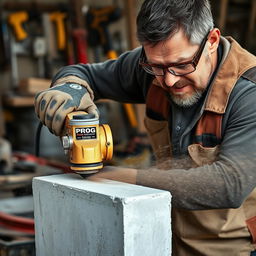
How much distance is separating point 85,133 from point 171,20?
534mm

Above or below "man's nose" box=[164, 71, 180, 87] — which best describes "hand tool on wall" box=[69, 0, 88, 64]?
below

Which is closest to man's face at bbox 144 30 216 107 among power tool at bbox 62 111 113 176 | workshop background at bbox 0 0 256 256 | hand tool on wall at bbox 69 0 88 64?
power tool at bbox 62 111 113 176

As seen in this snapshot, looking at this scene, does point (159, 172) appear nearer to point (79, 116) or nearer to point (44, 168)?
point (79, 116)

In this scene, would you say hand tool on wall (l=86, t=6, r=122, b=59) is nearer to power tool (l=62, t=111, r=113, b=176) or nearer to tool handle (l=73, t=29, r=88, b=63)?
tool handle (l=73, t=29, r=88, b=63)

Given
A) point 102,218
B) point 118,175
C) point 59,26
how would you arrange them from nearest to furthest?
point 102,218, point 118,175, point 59,26

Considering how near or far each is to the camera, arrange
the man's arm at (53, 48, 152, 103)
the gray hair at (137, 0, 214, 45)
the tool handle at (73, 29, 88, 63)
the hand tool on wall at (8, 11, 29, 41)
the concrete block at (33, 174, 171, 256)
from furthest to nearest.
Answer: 1. the tool handle at (73, 29, 88, 63)
2. the hand tool on wall at (8, 11, 29, 41)
3. the man's arm at (53, 48, 152, 103)
4. the gray hair at (137, 0, 214, 45)
5. the concrete block at (33, 174, 171, 256)

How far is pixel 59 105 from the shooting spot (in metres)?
1.97

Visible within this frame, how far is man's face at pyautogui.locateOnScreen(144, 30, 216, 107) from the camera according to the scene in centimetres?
191

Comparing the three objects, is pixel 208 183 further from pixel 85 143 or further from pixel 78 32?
pixel 78 32

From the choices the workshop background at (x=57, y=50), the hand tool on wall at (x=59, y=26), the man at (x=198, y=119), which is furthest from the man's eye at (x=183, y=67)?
the hand tool on wall at (x=59, y=26)

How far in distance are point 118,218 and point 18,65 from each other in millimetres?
4924

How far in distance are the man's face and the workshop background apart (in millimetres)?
2924

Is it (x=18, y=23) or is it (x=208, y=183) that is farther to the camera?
(x=18, y=23)

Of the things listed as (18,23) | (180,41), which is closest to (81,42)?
(18,23)
